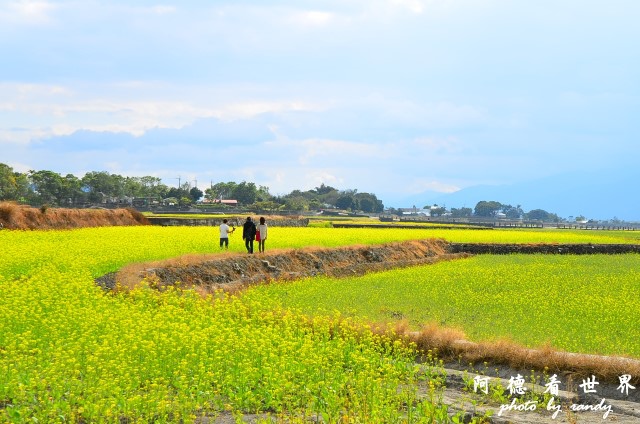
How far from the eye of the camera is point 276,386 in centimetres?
964

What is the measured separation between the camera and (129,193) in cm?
11606

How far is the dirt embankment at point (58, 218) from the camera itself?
38656 millimetres

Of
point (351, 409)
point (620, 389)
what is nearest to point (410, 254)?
point (620, 389)

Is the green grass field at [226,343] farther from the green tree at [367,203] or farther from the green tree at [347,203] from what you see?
the green tree at [367,203]

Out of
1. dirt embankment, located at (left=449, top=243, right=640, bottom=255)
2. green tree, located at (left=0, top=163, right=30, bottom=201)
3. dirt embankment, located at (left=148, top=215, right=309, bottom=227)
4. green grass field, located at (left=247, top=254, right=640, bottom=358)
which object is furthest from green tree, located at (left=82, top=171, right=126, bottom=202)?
green grass field, located at (left=247, top=254, right=640, bottom=358)

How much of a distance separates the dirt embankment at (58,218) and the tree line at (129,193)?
24926 mm

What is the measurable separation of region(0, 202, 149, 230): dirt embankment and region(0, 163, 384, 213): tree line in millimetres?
24926

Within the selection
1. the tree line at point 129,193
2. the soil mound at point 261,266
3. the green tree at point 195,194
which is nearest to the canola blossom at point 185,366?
the soil mound at point 261,266

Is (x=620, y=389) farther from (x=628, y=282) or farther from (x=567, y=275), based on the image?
(x=567, y=275)

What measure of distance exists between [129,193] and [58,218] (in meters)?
74.8

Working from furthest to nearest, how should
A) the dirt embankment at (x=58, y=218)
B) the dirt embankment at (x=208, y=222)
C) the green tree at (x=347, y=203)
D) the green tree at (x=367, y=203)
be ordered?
the green tree at (x=367, y=203)
the green tree at (x=347, y=203)
the dirt embankment at (x=208, y=222)
the dirt embankment at (x=58, y=218)

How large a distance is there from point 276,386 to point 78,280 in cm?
944

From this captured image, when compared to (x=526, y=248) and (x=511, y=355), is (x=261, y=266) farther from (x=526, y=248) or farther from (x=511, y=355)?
(x=526, y=248)

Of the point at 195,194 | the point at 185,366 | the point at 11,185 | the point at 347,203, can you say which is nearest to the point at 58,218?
the point at 185,366
